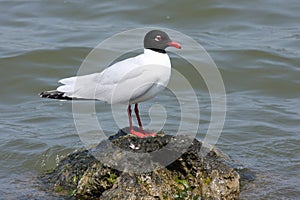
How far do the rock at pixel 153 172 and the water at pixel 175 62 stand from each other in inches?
20.4

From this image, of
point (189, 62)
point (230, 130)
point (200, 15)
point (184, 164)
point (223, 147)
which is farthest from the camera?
point (200, 15)

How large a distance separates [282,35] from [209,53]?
5.68 feet

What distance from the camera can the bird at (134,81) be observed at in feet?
20.4

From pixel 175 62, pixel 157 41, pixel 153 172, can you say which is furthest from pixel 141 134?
pixel 175 62

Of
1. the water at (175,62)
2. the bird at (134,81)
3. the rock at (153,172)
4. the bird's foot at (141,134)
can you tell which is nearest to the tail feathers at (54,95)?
the bird at (134,81)

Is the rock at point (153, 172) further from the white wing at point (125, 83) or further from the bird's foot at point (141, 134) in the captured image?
the white wing at point (125, 83)

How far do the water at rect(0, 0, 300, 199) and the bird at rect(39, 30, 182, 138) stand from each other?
3.73ft

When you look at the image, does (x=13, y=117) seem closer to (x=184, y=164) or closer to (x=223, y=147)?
(x=223, y=147)

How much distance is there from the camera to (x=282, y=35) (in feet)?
42.2

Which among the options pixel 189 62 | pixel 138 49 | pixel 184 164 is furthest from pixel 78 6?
pixel 184 164

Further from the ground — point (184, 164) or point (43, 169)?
point (184, 164)

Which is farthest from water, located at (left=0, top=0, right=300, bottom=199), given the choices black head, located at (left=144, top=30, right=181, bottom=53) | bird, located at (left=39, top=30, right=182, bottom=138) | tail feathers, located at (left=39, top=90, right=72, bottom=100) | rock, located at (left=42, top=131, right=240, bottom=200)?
black head, located at (left=144, top=30, right=181, bottom=53)

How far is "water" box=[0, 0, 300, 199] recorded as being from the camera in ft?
25.7

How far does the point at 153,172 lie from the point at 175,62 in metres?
6.25
